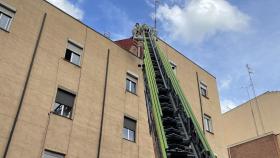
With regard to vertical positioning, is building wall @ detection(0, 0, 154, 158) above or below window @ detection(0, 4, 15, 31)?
below

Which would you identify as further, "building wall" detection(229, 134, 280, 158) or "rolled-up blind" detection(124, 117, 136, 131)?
"building wall" detection(229, 134, 280, 158)

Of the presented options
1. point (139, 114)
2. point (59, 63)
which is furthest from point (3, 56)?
point (139, 114)

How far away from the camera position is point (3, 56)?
12.6 m

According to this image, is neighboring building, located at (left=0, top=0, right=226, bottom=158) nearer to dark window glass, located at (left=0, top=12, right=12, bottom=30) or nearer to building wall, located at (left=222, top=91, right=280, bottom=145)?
dark window glass, located at (left=0, top=12, right=12, bottom=30)

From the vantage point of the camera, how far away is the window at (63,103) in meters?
13.6

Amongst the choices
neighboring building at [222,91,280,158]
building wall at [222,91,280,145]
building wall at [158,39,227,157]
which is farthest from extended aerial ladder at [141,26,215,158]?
building wall at [222,91,280,145]

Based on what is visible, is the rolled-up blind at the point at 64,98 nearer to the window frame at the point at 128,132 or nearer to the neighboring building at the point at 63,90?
the neighboring building at the point at 63,90

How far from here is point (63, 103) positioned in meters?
13.9

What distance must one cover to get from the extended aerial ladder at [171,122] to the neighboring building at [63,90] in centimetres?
326

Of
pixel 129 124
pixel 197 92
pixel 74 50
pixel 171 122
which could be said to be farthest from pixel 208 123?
pixel 171 122

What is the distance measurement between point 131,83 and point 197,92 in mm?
5547

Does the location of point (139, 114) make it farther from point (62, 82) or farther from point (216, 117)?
point (216, 117)

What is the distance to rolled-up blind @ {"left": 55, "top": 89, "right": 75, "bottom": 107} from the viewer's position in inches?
543

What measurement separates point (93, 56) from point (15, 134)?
6114 mm
